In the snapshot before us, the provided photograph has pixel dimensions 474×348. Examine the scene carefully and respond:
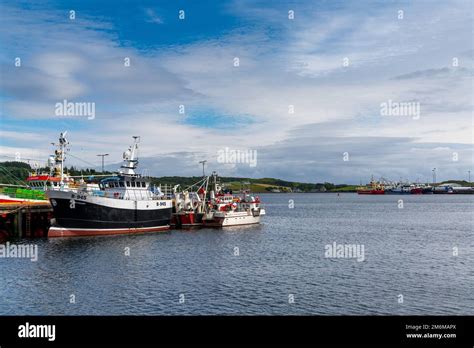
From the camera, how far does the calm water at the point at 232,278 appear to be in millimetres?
29734

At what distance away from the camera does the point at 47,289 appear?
34.1 metres

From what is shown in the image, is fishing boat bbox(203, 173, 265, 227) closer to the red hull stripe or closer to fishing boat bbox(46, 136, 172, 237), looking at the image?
fishing boat bbox(46, 136, 172, 237)

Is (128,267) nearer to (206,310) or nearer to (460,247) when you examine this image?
(206,310)

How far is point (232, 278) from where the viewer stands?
38.9m

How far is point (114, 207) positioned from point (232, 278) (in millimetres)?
35064

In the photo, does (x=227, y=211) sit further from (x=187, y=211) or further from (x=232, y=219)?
(x=187, y=211)

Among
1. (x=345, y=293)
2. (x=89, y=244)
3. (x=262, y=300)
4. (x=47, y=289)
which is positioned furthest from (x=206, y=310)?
(x=89, y=244)

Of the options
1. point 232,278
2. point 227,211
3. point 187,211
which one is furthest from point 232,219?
point 232,278

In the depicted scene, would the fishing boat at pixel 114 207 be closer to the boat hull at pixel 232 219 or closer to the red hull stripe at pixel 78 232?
the red hull stripe at pixel 78 232

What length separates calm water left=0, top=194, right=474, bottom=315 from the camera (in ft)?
97.6

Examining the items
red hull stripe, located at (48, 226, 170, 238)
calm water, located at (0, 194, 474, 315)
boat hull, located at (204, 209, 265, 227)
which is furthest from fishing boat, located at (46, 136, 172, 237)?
boat hull, located at (204, 209, 265, 227)
